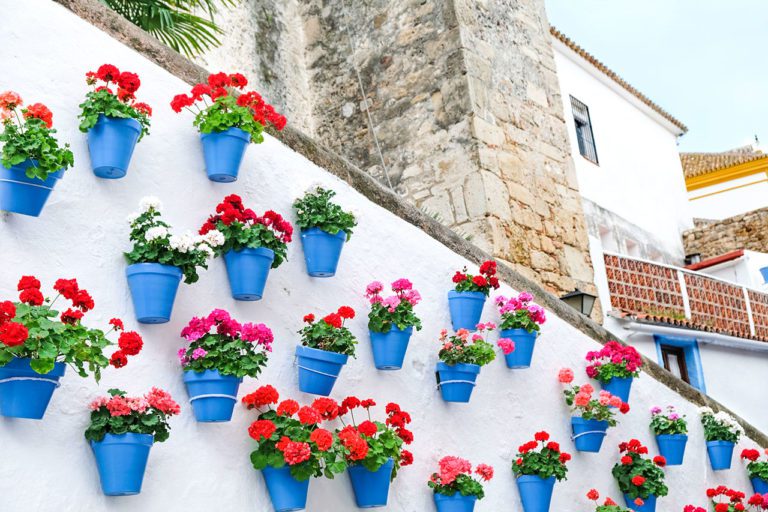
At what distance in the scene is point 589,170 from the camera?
13.4 meters

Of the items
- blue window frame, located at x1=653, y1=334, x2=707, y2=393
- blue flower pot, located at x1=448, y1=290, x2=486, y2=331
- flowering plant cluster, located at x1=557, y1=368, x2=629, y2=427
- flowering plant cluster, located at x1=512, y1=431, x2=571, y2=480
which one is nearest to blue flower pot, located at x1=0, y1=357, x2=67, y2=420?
blue flower pot, located at x1=448, y1=290, x2=486, y2=331

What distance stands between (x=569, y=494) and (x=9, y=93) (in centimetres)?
325

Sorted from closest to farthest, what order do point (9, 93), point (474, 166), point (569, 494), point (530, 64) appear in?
1. point (9, 93)
2. point (569, 494)
3. point (474, 166)
4. point (530, 64)

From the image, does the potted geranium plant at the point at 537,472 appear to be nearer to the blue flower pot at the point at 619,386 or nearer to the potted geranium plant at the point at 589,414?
the potted geranium plant at the point at 589,414

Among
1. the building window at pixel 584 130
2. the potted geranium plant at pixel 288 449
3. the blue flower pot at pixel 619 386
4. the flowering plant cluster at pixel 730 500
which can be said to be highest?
the building window at pixel 584 130

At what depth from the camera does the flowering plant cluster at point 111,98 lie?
9.62 feet

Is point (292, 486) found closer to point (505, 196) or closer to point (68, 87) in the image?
point (68, 87)

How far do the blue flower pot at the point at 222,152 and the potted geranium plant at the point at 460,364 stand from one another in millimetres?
1295

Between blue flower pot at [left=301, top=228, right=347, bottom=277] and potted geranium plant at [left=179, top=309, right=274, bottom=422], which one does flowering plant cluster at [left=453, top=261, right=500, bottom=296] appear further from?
potted geranium plant at [left=179, top=309, right=274, bottom=422]

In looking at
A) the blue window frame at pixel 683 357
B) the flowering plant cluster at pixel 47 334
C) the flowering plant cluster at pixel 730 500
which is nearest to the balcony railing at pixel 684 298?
the blue window frame at pixel 683 357

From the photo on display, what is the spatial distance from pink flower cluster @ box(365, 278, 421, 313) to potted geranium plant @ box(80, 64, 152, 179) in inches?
46.9

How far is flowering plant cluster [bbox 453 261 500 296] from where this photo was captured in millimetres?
4285

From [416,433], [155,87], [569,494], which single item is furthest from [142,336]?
[569,494]

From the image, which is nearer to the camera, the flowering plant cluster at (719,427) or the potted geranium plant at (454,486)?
the potted geranium plant at (454,486)
